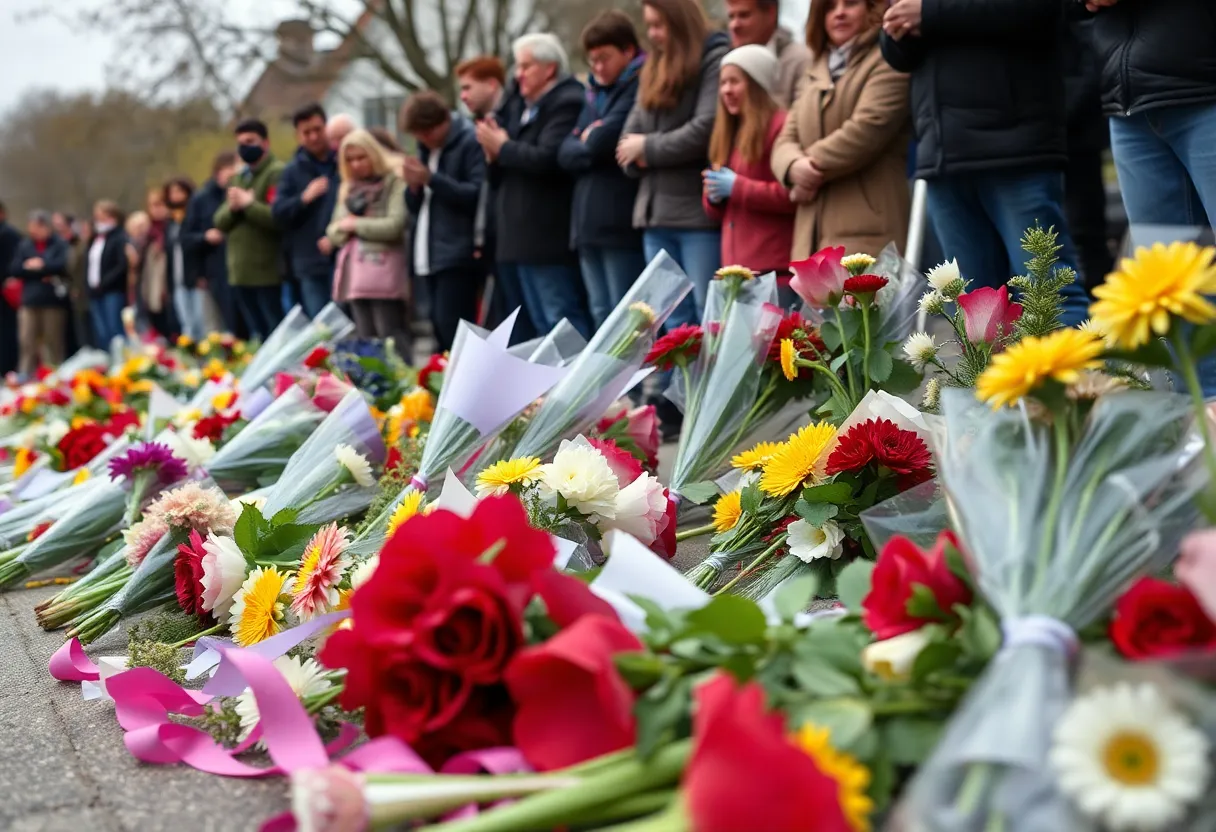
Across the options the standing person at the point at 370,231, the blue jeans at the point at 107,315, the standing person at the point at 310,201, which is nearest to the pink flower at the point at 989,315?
the standing person at the point at 370,231

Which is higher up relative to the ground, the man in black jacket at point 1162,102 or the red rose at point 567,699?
the man in black jacket at point 1162,102

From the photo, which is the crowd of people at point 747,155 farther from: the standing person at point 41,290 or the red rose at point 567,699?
the standing person at point 41,290

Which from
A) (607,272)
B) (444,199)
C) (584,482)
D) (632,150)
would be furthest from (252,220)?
(584,482)

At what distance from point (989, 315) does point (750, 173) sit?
2339mm

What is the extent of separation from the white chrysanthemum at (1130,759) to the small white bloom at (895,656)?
245mm

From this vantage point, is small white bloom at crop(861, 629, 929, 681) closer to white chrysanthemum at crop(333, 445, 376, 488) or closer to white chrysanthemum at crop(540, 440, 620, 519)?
white chrysanthemum at crop(540, 440, 620, 519)

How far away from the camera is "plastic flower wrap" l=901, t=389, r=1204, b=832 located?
1.15 m

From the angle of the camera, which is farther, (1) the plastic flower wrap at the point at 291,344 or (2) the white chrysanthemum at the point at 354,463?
(1) the plastic flower wrap at the point at 291,344

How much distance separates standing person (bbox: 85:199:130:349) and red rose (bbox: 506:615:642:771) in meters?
13.3

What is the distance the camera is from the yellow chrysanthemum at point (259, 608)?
2268mm

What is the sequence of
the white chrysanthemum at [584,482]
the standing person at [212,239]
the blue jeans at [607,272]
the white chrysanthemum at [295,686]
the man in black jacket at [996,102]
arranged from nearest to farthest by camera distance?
the white chrysanthemum at [295,686] < the white chrysanthemum at [584,482] < the man in black jacket at [996,102] < the blue jeans at [607,272] < the standing person at [212,239]

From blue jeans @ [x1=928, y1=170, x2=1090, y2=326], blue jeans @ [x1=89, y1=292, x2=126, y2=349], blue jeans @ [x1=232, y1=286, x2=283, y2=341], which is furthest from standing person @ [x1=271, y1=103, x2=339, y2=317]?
blue jeans @ [x1=89, y1=292, x2=126, y2=349]

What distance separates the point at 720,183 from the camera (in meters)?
4.38

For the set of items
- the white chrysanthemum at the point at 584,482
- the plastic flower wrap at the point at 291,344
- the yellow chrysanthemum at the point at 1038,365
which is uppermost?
the yellow chrysanthemum at the point at 1038,365
